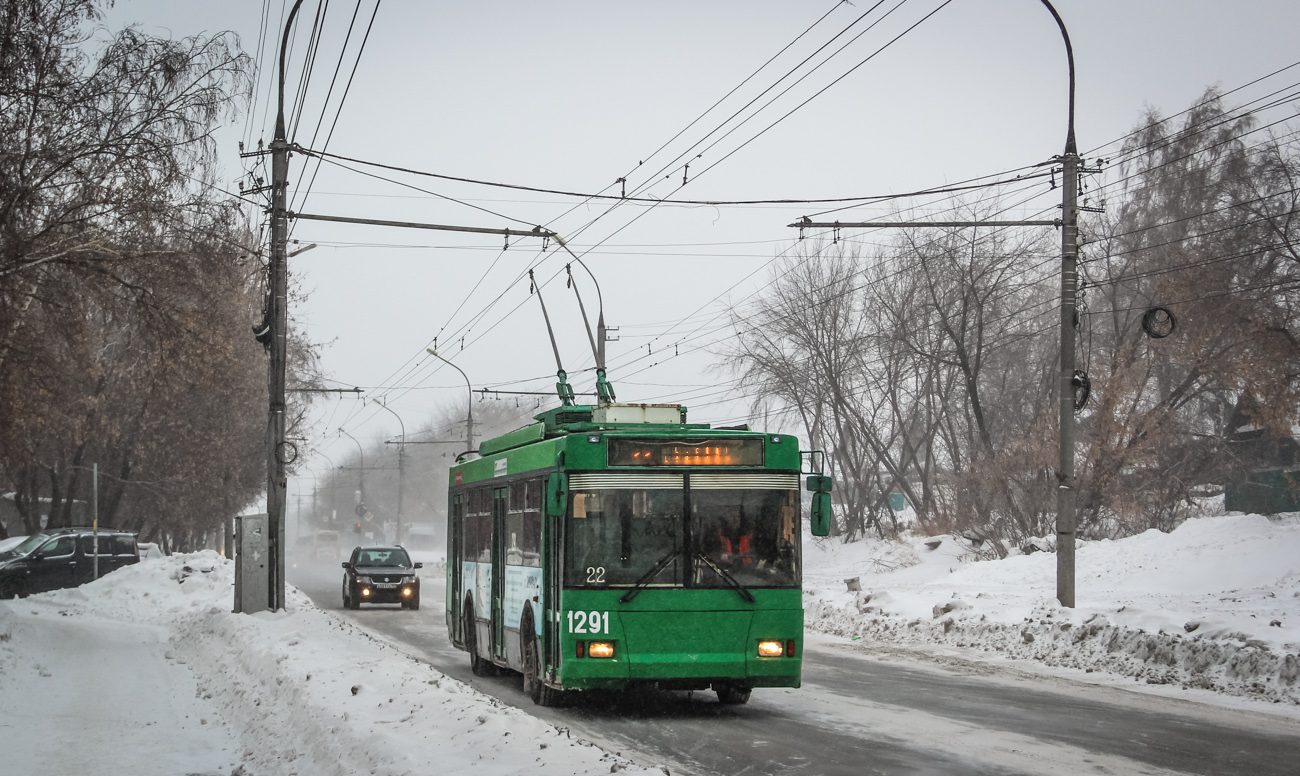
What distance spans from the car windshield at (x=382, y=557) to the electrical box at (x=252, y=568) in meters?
11.9

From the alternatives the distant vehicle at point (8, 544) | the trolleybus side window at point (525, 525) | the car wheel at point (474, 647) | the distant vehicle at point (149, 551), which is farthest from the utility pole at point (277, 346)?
the distant vehicle at point (149, 551)

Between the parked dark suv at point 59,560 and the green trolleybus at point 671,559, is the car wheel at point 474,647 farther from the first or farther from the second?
the parked dark suv at point 59,560

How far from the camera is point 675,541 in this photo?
12141mm

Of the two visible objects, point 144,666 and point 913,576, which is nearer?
point 144,666

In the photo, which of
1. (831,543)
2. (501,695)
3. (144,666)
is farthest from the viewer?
(831,543)

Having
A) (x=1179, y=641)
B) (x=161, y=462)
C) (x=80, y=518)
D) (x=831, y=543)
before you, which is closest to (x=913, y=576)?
(x=831, y=543)

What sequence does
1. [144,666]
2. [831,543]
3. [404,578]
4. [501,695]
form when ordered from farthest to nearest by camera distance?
[831,543] < [404,578] < [144,666] < [501,695]

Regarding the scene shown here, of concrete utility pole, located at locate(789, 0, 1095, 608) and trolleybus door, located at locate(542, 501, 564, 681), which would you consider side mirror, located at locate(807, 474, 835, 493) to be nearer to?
trolleybus door, located at locate(542, 501, 564, 681)

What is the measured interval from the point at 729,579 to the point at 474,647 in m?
5.77

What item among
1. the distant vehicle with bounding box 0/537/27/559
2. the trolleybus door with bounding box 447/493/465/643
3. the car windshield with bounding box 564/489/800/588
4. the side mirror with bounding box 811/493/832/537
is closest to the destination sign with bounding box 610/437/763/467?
the car windshield with bounding box 564/489/800/588

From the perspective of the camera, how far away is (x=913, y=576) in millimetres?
33875

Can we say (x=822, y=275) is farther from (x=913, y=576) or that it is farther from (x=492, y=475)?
(x=492, y=475)

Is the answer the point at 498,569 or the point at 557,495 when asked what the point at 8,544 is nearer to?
the point at 498,569

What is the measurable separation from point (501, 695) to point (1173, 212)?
3239 centimetres
